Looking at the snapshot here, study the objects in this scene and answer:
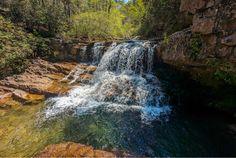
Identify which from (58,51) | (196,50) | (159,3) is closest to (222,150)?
(196,50)

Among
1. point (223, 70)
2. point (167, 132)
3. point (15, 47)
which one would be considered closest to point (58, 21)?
point (15, 47)

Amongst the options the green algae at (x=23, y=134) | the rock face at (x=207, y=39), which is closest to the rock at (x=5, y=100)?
the green algae at (x=23, y=134)

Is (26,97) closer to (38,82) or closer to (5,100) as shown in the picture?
(5,100)

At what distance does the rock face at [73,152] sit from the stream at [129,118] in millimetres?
349

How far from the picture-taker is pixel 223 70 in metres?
6.71

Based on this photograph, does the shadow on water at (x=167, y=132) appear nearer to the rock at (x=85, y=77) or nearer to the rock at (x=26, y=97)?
the rock at (x=26, y=97)

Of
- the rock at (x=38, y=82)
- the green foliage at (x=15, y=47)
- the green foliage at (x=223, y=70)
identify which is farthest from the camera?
the green foliage at (x=15, y=47)

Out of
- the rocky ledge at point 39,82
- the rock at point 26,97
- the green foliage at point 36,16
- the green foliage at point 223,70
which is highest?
the green foliage at point 36,16

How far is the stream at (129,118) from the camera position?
6062mm

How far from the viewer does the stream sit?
6062 millimetres

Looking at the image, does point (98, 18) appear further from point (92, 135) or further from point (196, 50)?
point (92, 135)

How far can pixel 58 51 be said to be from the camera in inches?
559

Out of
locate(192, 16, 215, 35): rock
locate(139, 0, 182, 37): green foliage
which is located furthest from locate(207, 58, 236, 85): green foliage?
locate(139, 0, 182, 37): green foliage

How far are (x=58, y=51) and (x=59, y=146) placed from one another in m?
9.82
